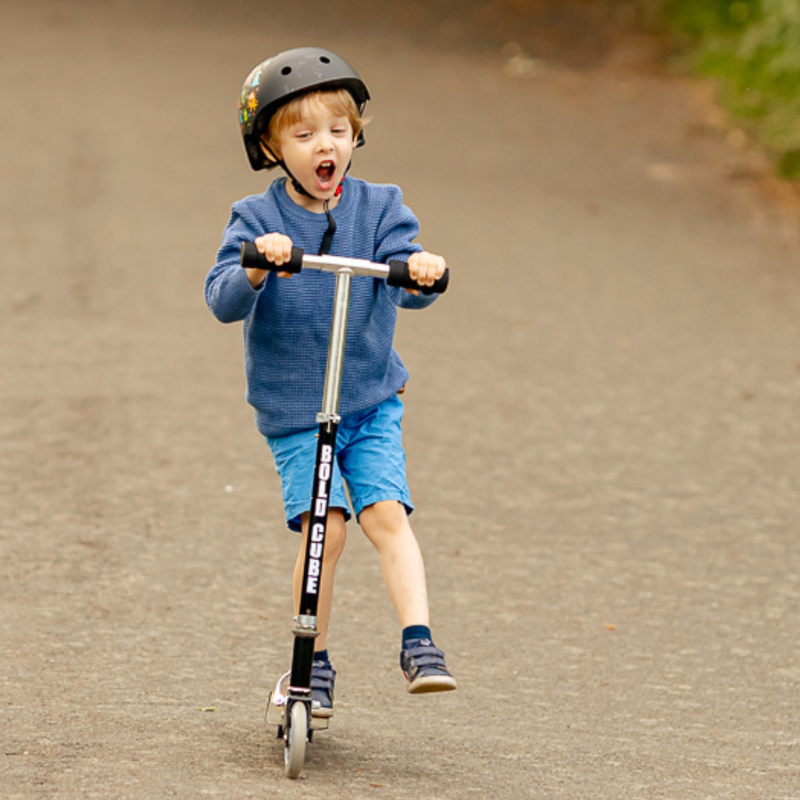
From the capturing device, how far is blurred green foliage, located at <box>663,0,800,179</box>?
40.5 ft

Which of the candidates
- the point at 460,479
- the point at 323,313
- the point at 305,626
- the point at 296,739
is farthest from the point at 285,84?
the point at 460,479

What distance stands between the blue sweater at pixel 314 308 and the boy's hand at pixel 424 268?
202 millimetres

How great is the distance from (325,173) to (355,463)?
0.77 meters

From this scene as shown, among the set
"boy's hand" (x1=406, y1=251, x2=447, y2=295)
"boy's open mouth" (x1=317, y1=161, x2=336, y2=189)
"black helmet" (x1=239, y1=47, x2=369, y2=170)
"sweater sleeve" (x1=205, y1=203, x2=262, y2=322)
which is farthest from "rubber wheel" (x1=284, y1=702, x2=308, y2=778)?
"black helmet" (x1=239, y1=47, x2=369, y2=170)

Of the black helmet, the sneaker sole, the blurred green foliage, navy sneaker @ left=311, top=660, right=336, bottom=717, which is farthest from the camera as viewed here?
the blurred green foliage

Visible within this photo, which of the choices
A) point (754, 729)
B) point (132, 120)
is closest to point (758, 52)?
point (132, 120)

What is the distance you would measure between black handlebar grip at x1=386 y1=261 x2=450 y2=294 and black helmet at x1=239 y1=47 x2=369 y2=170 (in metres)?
0.51

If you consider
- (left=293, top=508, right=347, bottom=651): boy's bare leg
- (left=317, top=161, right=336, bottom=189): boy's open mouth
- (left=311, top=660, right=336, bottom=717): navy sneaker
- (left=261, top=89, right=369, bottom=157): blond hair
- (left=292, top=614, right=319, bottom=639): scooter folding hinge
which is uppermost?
(left=261, top=89, right=369, bottom=157): blond hair

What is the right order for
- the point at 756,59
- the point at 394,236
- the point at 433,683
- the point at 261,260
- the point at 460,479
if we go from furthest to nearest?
the point at 756,59, the point at 460,479, the point at 394,236, the point at 433,683, the point at 261,260

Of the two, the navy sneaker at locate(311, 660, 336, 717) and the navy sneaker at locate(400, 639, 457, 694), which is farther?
the navy sneaker at locate(311, 660, 336, 717)

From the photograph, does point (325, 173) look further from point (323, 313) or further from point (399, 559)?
point (399, 559)

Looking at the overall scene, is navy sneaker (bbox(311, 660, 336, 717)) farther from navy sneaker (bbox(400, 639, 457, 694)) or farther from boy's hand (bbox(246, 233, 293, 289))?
boy's hand (bbox(246, 233, 293, 289))

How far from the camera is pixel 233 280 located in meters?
3.71

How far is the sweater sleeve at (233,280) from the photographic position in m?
3.71
